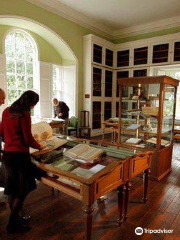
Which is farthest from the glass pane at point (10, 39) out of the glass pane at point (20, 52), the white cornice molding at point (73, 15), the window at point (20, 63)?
the white cornice molding at point (73, 15)

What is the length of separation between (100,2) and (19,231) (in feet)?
20.7

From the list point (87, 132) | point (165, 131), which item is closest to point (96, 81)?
point (87, 132)

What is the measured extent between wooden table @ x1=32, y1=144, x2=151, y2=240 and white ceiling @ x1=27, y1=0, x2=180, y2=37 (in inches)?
210

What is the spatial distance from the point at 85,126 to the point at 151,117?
13.5 ft

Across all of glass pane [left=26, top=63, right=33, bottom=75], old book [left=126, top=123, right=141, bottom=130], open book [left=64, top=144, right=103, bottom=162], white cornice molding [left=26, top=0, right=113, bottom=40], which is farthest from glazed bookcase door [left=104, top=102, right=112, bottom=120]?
open book [left=64, top=144, right=103, bottom=162]

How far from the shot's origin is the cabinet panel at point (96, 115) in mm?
7586

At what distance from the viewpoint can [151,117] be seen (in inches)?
142

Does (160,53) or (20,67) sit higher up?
(160,53)

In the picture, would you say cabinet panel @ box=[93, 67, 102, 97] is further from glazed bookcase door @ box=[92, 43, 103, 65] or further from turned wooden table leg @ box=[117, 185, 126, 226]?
turned wooden table leg @ box=[117, 185, 126, 226]

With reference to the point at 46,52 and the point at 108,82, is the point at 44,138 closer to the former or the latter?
the point at 46,52

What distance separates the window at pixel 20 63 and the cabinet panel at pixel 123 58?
3.60 m

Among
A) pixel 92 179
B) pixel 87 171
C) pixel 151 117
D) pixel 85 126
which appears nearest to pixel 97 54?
pixel 85 126

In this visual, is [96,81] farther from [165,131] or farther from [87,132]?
[165,131]

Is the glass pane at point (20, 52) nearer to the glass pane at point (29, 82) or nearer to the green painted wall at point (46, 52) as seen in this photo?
the green painted wall at point (46, 52)
